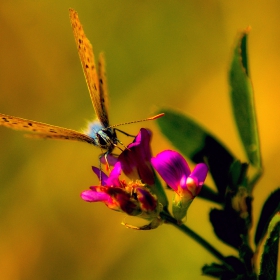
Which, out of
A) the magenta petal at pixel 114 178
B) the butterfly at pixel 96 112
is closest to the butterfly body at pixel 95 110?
the butterfly at pixel 96 112

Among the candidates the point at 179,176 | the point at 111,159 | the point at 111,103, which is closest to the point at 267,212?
the point at 179,176

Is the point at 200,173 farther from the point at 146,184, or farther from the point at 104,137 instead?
the point at 104,137

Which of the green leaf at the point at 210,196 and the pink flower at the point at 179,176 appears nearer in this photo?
the pink flower at the point at 179,176

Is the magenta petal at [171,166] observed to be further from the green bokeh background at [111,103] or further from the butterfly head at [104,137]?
the green bokeh background at [111,103]

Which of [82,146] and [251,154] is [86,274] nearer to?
[82,146]

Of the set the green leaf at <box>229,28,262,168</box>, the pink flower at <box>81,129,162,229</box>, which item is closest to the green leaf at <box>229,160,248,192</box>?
the green leaf at <box>229,28,262,168</box>

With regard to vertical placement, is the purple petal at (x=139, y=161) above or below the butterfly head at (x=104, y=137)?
below
